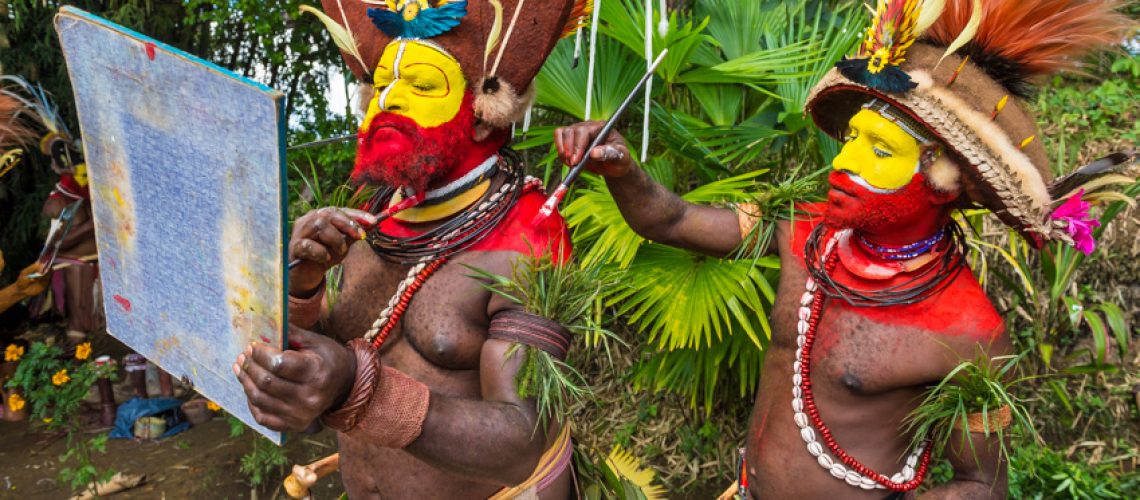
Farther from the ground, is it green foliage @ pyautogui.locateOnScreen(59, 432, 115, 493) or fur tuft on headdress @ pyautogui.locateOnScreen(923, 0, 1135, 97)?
fur tuft on headdress @ pyautogui.locateOnScreen(923, 0, 1135, 97)

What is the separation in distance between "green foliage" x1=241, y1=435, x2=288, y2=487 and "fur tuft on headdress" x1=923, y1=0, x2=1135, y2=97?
3.29 meters

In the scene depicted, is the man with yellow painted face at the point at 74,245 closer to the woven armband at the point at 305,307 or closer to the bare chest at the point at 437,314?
the bare chest at the point at 437,314

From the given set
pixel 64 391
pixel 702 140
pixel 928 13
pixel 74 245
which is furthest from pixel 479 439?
pixel 74 245

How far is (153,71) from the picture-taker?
1368 millimetres

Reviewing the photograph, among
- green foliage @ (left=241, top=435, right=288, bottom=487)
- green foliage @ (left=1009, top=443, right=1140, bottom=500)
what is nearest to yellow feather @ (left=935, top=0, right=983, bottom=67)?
green foliage @ (left=1009, top=443, right=1140, bottom=500)

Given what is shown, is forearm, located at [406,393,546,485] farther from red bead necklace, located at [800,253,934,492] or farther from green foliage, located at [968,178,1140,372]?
green foliage, located at [968,178,1140,372]

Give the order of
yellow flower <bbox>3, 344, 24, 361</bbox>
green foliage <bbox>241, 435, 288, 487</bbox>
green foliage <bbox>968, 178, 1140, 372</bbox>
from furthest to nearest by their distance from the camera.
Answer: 1. yellow flower <bbox>3, 344, 24, 361</bbox>
2. green foliage <bbox>241, 435, 288, 487</bbox>
3. green foliage <bbox>968, 178, 1140, 372</bbox>

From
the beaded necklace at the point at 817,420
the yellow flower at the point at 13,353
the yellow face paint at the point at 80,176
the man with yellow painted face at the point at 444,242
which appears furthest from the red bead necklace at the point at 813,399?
the yellow face paint at the point at 80,176

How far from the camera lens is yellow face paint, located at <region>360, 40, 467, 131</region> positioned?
1.86m

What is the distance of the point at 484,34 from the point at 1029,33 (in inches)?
49.0

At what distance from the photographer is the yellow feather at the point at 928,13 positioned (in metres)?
1.96

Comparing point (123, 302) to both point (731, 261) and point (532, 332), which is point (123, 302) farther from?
point (731, 261)

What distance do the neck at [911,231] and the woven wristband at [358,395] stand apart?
1.29 meters

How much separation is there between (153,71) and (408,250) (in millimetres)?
728
